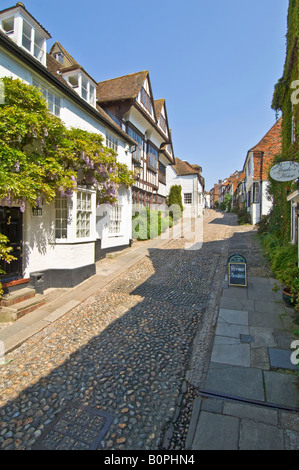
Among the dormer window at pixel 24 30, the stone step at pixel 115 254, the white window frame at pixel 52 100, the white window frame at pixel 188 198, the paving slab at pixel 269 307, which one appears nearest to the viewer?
the paving slab at pixel 269 307

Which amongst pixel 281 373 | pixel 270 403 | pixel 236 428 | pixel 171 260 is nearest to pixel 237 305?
pixel 281 373

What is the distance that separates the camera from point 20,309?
5887 mm

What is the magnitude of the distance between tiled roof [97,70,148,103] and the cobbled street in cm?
1263

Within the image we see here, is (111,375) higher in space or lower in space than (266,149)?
lower

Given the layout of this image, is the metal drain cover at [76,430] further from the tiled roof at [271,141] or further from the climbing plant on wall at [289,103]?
the tiled roof at [271,141]

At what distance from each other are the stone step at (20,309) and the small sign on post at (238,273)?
559 centimetres

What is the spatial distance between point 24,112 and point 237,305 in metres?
7.07

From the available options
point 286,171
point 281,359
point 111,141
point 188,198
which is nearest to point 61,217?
point 111,141

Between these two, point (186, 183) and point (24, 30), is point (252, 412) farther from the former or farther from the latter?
point (186, 183)

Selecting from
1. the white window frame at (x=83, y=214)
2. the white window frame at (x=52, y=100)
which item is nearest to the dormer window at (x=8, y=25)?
the white window frame at (x=52, y=100)

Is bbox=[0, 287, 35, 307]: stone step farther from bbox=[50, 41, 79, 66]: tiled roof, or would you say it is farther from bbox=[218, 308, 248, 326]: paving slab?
bbox=[50, 41, 79, 66]: tiled roof

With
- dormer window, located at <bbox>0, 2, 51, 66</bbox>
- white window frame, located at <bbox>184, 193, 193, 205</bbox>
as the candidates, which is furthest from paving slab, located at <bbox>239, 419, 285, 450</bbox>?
white window frame, located at <bbox>184, 193, 193, 205</bbox>

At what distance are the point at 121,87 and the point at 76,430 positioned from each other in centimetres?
1768

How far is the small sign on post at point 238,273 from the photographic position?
754 cm
